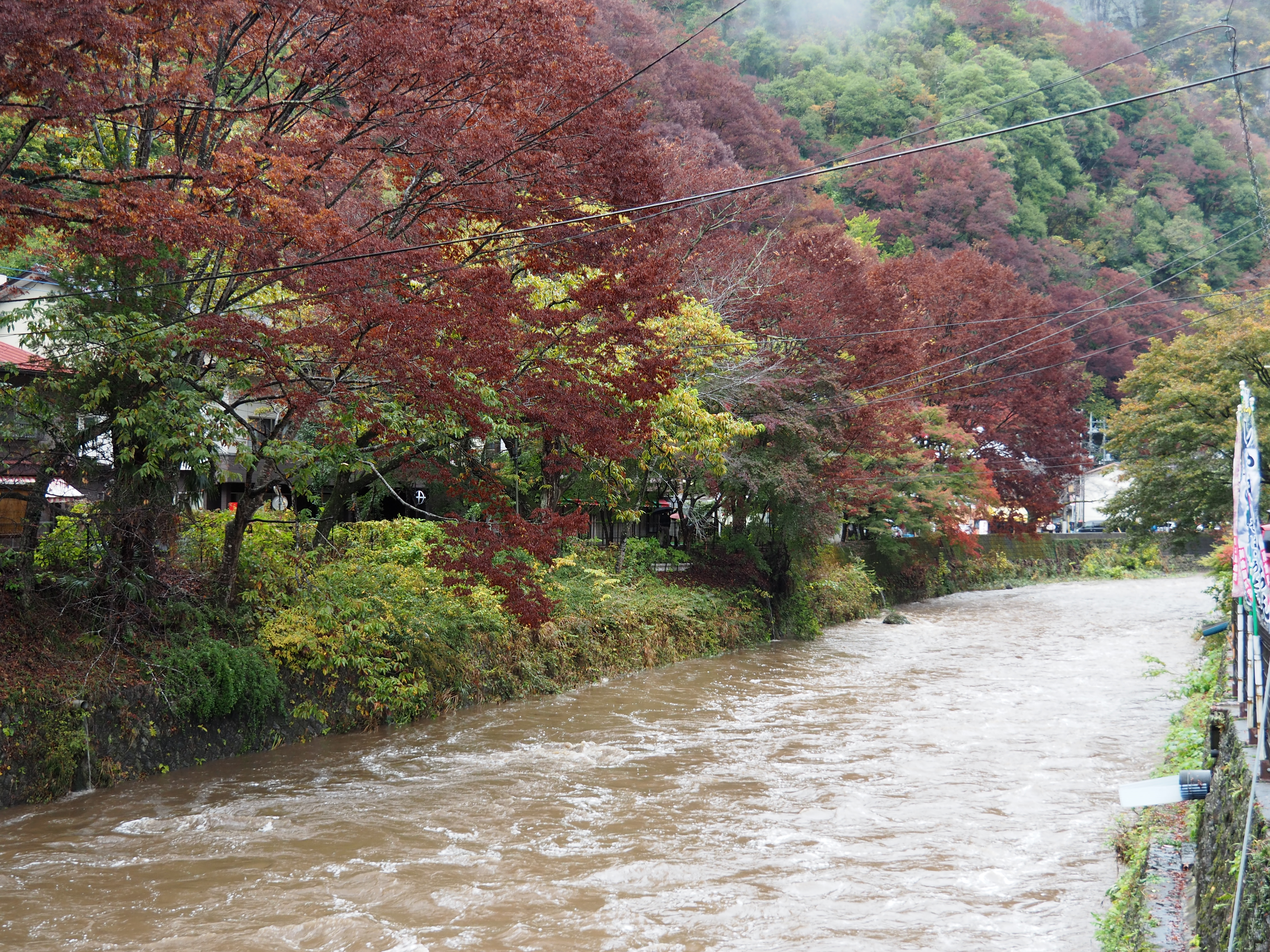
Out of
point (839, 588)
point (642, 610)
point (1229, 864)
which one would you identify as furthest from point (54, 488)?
point (839, 588)

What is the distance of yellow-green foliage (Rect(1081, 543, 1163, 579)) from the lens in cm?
4731

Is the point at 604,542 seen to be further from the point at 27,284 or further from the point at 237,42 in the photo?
the point at 237,42

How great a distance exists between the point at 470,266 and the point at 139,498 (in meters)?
4.40

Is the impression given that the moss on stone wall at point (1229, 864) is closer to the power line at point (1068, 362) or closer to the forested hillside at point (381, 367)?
the forested hillside at point (381, 367)

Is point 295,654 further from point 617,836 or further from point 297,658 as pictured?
point 617,836

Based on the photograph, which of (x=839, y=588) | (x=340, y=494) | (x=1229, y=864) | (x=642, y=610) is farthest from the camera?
(x=839, y=588)

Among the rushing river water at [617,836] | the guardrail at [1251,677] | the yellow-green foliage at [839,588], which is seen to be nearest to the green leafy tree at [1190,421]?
the yellow-green foliage at [839,588]

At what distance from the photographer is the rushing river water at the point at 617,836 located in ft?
22.7

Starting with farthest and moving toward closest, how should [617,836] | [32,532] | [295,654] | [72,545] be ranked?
[295,654] → [72,545] → [32,532] → [617,836]

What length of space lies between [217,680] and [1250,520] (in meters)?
9.74

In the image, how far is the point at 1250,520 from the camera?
20.3 feet

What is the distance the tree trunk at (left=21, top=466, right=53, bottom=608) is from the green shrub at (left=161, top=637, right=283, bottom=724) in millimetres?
1481

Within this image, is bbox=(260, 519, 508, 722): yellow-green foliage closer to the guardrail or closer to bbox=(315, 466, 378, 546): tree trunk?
bbox=(315, 466, 378, 546): tree trunk

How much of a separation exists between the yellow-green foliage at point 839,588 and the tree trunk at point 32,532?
19.4 m
